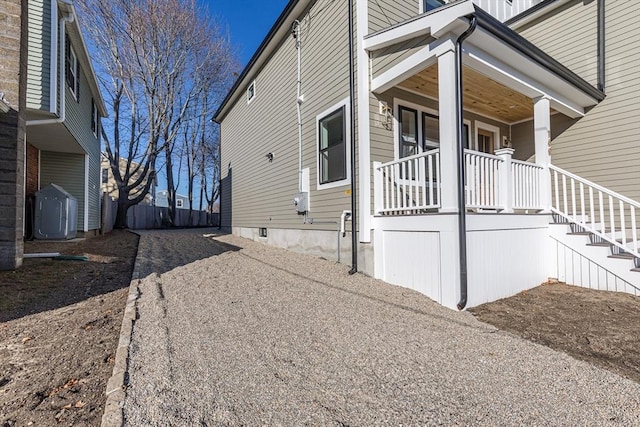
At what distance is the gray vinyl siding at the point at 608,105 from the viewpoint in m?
5.88

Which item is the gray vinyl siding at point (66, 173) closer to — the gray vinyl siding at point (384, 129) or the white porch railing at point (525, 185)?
the gray vinyl siding at point (384, 129)

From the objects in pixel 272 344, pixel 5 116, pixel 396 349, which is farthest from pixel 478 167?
pixel 5 116

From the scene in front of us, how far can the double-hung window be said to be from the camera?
590 cm

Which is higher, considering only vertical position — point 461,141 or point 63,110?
point 63,110

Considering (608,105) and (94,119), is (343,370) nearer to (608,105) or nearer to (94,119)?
(608,105)

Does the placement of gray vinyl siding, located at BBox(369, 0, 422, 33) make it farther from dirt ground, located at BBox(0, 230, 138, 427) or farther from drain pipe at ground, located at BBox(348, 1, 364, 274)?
dirt ground, located at BBox(0, 230, 138, 427)

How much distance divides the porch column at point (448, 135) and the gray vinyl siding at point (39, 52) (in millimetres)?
7839

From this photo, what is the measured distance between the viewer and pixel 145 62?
1492 centimetres

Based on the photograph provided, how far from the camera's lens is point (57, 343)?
2.70 metres

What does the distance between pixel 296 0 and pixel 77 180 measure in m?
8.91

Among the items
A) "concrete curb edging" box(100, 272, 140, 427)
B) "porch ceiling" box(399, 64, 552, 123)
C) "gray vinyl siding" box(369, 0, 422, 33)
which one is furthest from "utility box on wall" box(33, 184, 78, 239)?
"porch ceiling" box(399, 64, 552, 123)

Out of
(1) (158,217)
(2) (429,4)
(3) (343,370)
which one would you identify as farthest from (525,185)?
(1) (158,217)

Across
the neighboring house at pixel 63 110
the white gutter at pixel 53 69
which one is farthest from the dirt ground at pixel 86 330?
the neighboring house at pixel 63 110

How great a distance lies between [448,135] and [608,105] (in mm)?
4386
